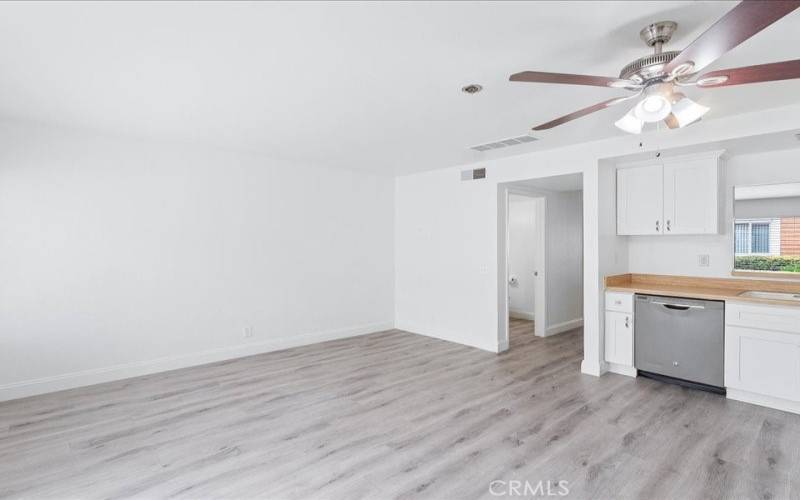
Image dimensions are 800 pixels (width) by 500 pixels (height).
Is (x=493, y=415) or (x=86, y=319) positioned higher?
(x=86, y=319)

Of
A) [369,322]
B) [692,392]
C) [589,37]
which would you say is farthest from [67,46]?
[692,392]

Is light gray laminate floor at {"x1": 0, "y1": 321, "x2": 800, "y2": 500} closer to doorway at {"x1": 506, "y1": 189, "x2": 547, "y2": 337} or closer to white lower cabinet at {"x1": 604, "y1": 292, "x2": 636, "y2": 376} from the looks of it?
white lower cabinet at {"x1": 604, "y1": 292, "x2": 636, "y2": 376}

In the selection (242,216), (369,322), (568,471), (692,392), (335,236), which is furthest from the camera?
(369,322)

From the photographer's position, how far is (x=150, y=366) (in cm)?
431

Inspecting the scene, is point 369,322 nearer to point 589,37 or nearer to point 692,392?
point 692,392

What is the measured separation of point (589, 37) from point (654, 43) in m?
0.32

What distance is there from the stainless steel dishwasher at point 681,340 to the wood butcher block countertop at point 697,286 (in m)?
0.07

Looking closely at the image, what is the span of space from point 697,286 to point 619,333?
0.96 meters

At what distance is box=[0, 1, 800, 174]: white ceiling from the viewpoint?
77.4 inches

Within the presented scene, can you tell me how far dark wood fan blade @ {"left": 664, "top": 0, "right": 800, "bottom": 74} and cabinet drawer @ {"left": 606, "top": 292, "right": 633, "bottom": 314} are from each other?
2805mm

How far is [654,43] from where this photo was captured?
6.93 feet

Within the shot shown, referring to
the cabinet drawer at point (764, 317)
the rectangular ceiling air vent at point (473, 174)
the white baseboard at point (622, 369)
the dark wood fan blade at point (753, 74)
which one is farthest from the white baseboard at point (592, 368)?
the dark wood fan blade at point (753, 74)

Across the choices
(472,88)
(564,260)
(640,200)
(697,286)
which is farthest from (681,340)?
(472,88)

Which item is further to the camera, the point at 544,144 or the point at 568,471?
the point at 544,144
